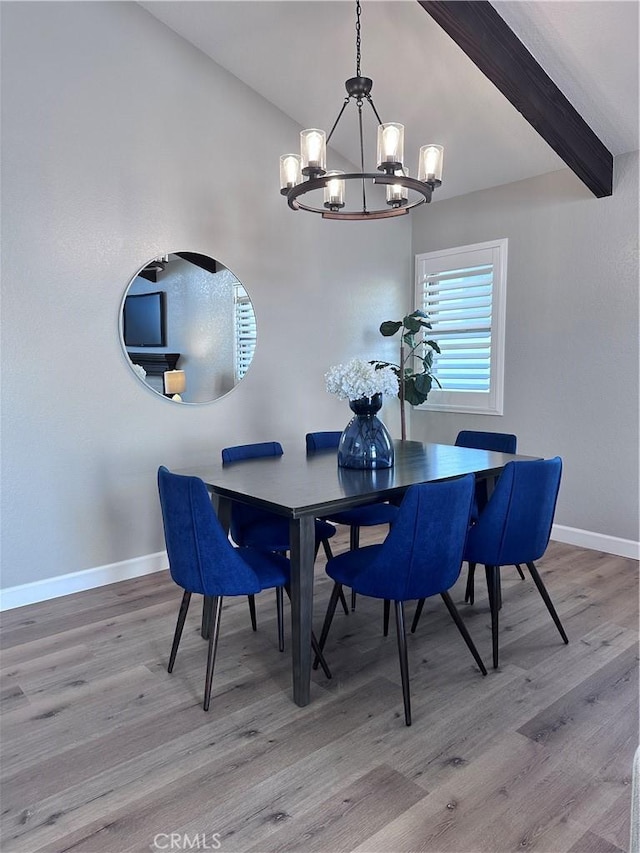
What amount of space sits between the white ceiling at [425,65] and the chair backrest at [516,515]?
213 cm

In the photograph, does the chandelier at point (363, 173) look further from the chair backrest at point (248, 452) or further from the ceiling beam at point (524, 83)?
the chair backrest at point (248, 452)

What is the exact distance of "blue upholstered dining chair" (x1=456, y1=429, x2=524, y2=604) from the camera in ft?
9.89

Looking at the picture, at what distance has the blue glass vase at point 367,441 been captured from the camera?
2643mm

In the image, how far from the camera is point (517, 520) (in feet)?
7.98

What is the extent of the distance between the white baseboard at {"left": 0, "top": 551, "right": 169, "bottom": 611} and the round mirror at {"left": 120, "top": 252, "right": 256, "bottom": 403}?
3.47 feet

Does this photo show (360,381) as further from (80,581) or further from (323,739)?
(80,581)

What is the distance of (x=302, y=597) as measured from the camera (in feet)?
6.82

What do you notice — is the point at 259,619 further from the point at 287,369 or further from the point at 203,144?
the point at 203,144

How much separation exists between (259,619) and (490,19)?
3125 millimetres

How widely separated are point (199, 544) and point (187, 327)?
198 centimetres

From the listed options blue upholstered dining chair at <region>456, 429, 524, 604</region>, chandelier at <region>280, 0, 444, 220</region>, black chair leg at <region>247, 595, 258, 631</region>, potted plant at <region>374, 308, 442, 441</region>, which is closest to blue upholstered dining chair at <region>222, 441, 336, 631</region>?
black chair leg at <region>247, 595, 258, 631</region>

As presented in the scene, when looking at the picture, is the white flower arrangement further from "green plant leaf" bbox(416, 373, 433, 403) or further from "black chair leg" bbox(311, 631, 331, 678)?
"green plant leaf" bbox(416, 373, 433, 403)

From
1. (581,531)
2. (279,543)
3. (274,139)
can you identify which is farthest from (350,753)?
(274,139)

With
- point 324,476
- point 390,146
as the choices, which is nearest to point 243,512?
point 324,476
